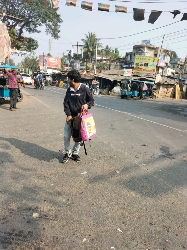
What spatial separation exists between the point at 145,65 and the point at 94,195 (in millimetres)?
31403

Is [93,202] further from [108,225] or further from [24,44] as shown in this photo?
[24,44]

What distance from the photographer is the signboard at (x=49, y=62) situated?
199 feet

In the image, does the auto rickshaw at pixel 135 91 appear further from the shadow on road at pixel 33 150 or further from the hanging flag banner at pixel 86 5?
the shadow on road at pixel 33 150

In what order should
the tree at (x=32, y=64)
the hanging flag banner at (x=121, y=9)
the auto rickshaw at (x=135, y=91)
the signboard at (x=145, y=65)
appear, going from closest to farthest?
the hanging flag banner at (x=121, y=9) < the auto rickshaw at (x=135, y=91) < the signboard at (x=145, y=65) < the tree at (x=32, y=64)

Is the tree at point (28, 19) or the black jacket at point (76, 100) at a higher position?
the tree at point (28, 19)

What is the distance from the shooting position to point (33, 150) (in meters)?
5.67

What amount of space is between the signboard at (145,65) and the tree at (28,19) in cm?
1281

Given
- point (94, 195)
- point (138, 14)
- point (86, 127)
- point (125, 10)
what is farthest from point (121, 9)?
point (94, 195)

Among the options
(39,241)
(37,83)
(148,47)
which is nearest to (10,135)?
(39,241)

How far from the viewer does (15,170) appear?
4.50m

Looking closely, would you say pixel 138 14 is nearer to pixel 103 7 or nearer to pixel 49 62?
pixel 103 7

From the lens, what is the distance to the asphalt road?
2744 mm

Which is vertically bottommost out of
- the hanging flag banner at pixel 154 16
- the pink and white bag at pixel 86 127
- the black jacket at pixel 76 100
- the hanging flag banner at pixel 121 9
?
the pink and white bag at pixel 86 127

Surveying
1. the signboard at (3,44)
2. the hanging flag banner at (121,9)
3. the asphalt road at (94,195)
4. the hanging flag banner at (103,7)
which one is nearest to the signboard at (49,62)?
the signboard at (3,44)
